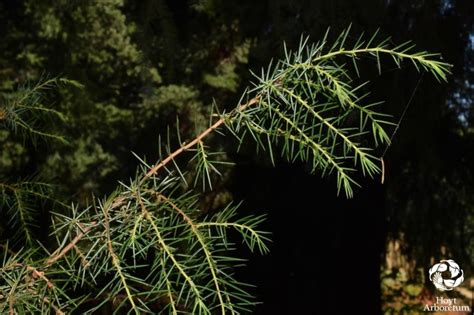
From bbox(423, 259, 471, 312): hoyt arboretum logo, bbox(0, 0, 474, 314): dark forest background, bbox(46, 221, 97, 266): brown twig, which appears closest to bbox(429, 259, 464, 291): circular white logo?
bbox(423, 259, 471, 312): hoyt arboretum logo

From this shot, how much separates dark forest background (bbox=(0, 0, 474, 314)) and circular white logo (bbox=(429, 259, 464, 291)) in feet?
1.18

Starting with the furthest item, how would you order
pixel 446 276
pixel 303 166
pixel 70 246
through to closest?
pixel 303 166 < pixel 446 276 < pixel 70 246

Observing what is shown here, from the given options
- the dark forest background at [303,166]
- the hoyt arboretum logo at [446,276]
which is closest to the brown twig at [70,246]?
the dark forest background at [303,166]

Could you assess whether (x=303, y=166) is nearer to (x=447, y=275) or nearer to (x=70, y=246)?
(x=447, y=275)

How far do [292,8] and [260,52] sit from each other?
0.24 metres

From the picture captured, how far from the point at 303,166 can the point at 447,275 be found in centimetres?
73

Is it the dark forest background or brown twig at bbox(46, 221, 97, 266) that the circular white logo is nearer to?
→ the dark forest background

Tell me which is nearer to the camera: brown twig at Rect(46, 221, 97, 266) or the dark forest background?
brown twig at Rect(46, 221, 97, 266)

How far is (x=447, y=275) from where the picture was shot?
1999 millimetres

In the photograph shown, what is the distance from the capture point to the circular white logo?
1918mm

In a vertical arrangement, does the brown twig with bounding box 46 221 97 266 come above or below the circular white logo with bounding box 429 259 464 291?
above

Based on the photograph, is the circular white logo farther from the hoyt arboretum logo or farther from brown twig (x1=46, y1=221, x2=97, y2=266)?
brown twig (x1=46, y1=221, x2=97, y2=266)

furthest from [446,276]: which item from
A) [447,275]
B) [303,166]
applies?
Answer: [303,166]

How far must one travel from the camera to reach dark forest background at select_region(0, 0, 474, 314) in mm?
1825
